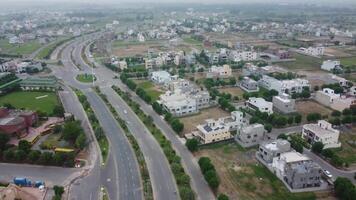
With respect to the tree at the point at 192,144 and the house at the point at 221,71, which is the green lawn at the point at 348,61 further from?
the tree at the point at 192,144

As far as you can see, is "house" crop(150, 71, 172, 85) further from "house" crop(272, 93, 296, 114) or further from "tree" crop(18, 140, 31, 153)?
"tree" crop(18, 140, 31, 153)

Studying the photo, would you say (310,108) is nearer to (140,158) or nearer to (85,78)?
(140,158)

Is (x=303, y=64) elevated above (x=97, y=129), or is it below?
above

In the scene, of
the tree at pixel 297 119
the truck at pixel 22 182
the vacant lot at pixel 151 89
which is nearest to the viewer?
the truck at pixel 22 182

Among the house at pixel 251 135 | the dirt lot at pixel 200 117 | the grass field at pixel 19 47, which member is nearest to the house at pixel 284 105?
the dirt lot at pixel 200 117

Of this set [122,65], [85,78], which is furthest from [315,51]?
[85,78]

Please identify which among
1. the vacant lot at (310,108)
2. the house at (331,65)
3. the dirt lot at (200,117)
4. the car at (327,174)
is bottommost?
the car at (327,174)
